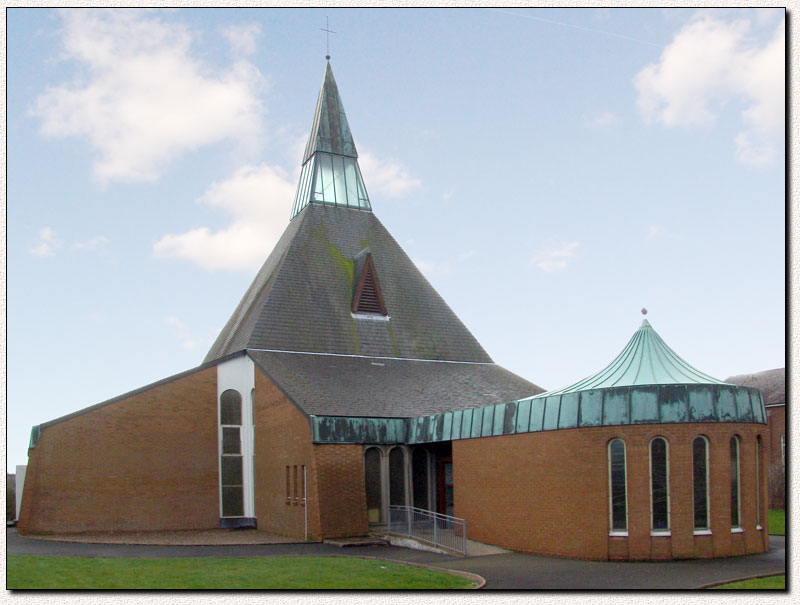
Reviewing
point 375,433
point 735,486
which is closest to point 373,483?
point 375,433

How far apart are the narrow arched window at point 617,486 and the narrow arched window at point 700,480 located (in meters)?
1.46

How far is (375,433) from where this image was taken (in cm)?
2361

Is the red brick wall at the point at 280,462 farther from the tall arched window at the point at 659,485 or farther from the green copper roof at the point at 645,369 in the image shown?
the tall arched window at the point at 659,485

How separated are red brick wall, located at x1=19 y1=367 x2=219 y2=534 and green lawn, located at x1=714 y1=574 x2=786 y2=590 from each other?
17387 millimetres

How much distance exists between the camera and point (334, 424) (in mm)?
22969

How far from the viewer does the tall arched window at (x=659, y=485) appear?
1755cm

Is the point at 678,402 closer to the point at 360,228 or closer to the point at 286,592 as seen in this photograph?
the point at 286,592

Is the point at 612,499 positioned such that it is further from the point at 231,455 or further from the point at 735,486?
the point at 231,455

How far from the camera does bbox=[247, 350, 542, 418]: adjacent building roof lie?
2431 centimetres

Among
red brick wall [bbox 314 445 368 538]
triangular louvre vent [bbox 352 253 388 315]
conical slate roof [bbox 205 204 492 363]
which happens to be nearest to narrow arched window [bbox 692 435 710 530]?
red brick wall [bbox 314 445 368 538]

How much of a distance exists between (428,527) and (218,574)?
835 cm

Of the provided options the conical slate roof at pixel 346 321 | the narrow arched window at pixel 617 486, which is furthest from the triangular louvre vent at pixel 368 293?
the narrow arched window at pixel 617 486

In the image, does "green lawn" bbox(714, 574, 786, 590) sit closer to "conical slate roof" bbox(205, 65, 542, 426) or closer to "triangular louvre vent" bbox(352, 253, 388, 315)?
"conical slate roof" bbox(205, 65, 542, 426)

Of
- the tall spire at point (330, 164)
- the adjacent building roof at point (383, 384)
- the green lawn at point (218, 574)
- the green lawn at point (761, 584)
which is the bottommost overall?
the green lawn at point (218, 574)
